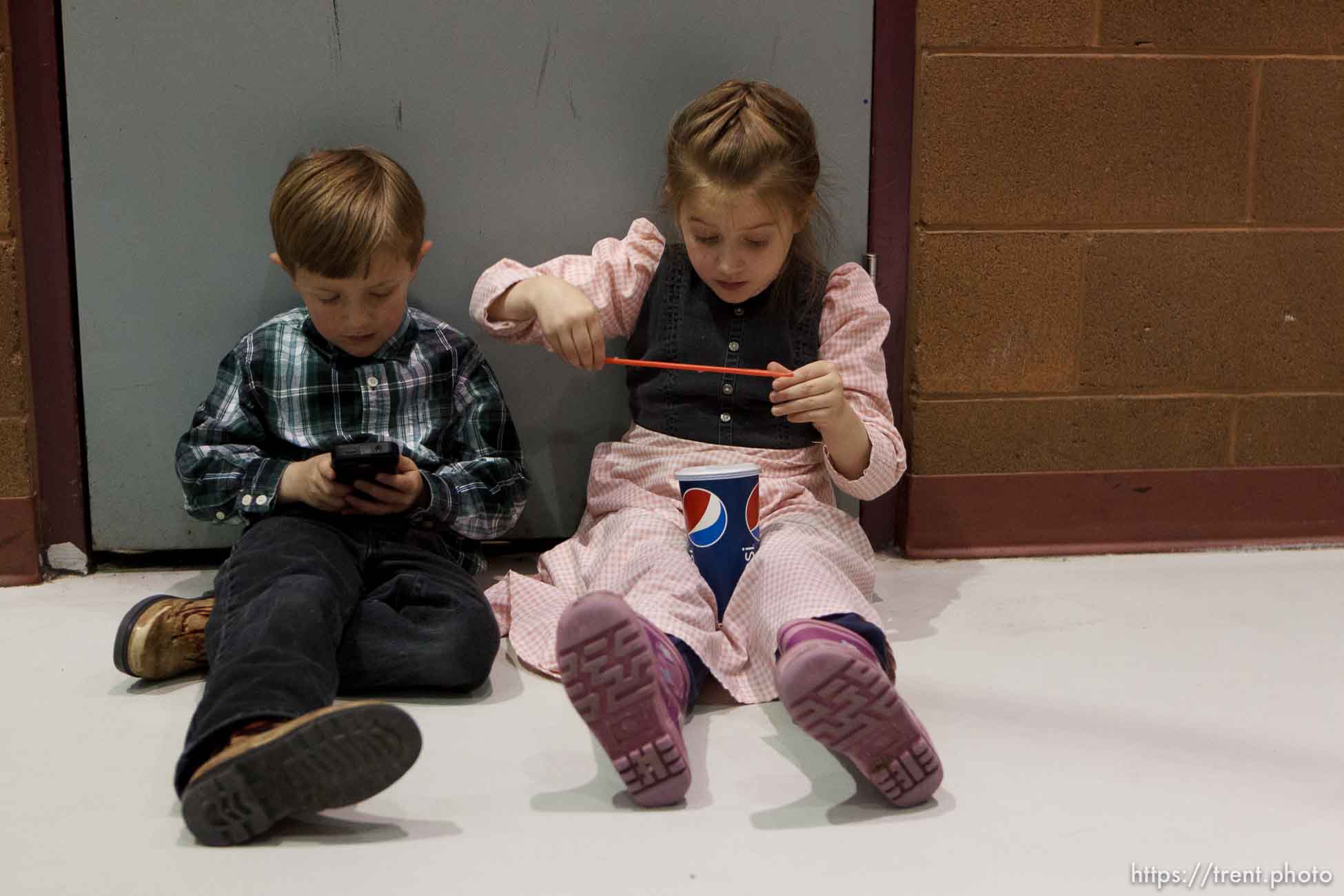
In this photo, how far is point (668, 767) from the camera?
4.32 feet

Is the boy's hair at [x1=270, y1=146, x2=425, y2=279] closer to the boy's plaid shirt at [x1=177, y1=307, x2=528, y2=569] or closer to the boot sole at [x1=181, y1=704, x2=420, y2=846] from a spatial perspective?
the boy's plaid shirt at [x1=177, y1=307, x2=528, y2=569]

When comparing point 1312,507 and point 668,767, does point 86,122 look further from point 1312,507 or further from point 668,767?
point 1312,507

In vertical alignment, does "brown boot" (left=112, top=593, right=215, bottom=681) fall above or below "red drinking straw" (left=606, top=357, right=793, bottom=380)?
below

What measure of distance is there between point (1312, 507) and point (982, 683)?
3.03ft

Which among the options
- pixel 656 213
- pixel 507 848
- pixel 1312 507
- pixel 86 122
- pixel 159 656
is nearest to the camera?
pixel 507 848

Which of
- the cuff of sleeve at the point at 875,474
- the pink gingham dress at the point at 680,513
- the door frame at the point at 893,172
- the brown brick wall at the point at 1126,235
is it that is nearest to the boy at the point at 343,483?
the pink gingham dress at the point at 680,513

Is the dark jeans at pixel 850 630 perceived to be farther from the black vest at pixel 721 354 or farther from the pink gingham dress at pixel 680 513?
the black vest at pixel 721 354

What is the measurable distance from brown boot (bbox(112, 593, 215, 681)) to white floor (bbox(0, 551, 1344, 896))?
0.03 m

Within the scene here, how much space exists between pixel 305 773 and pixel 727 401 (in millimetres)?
877

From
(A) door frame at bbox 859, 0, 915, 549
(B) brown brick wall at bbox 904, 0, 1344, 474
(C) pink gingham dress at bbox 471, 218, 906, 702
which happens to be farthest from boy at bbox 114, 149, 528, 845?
(B) brown brick wall at bbox 904, 0, 1344, 474

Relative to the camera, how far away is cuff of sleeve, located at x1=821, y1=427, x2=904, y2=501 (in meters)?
1.83

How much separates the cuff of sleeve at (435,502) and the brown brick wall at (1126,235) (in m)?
0.78

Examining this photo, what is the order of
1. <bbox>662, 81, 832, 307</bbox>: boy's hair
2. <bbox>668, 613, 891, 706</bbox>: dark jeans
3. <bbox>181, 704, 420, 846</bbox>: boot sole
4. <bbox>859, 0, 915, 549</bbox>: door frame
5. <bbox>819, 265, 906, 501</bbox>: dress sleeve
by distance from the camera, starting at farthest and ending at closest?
<bbox>859, 0, 915, 549</bbox>: door frame → <bbox>819, 265, 906, 501</bbox>: dress sleeve → <bbox>662, 81, 832, 307</bbox>: boy's hair → <bbox>668, 613, 891, 706</bbox>: dark jeans → <bbox>181, 704, 420, 846</bbox>: boot sole

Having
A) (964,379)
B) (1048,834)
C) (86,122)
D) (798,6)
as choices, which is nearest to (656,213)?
(798,6)
